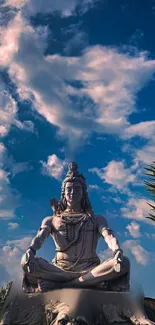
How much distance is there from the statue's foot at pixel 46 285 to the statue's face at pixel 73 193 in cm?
212

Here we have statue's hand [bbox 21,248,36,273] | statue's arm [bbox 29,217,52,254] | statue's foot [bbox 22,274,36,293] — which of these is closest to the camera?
statue's hand [bbox 21,248,36,273]

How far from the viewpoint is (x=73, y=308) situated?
24.1ft

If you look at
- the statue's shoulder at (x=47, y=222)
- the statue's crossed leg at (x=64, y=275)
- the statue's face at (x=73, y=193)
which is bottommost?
the statue's crossed leg at (x=64, y=275)

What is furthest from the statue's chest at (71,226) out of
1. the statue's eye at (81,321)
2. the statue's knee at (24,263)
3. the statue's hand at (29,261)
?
the statue's eye at (81,321)

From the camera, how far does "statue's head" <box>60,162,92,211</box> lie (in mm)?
9805

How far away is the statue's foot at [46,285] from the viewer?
8.03 meters

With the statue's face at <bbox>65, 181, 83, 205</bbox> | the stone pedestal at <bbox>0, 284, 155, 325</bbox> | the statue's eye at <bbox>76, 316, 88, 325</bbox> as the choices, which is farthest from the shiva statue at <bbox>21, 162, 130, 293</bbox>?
the statue's eye at <bbox>76, 316, 88, 325</bbox>

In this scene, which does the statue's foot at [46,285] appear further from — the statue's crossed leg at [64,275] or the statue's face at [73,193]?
the statue's face at [73,193]

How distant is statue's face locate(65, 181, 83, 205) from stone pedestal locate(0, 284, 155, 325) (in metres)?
2.43

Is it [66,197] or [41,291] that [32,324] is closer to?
[41,291]

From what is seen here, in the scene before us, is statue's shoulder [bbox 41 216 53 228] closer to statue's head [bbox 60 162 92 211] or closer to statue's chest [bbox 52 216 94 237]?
statue's chest [bbox 52 216 94 237]

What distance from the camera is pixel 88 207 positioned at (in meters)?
10.1

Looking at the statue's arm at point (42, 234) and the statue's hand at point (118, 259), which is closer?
the statue's hand at point (118, 259)

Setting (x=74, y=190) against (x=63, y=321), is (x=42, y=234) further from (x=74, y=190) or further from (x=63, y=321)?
(x=63, y=321)
